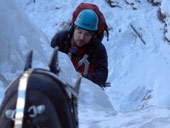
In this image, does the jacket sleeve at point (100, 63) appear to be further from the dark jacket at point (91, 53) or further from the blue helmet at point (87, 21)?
the blue helmet at point (87, 21)

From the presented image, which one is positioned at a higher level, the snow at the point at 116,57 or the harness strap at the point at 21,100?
the harness strap at the point at 21,100

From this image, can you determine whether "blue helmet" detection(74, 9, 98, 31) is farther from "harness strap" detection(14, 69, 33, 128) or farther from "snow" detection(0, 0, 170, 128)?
"harness strap" detection(14, 69, 33, 128)

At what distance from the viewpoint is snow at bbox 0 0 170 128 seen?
176cm

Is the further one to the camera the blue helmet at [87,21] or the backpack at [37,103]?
the blue helmet at [87,21]

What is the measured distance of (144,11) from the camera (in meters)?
7.28

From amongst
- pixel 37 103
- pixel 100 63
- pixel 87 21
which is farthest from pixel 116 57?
pixel 37 103

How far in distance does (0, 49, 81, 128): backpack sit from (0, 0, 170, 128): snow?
2.34 ft

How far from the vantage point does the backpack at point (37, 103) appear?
81 cm

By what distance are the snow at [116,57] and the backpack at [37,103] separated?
71cm

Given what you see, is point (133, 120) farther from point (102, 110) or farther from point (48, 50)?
point (48, 50)

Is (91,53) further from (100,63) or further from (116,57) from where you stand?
(116,57)

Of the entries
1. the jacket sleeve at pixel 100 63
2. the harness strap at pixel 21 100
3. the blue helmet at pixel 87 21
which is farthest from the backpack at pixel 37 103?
the jacket sleeve at pixel 100 63

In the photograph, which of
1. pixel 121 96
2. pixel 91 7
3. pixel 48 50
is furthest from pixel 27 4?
pixel 48 50

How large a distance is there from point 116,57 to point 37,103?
5.64m
